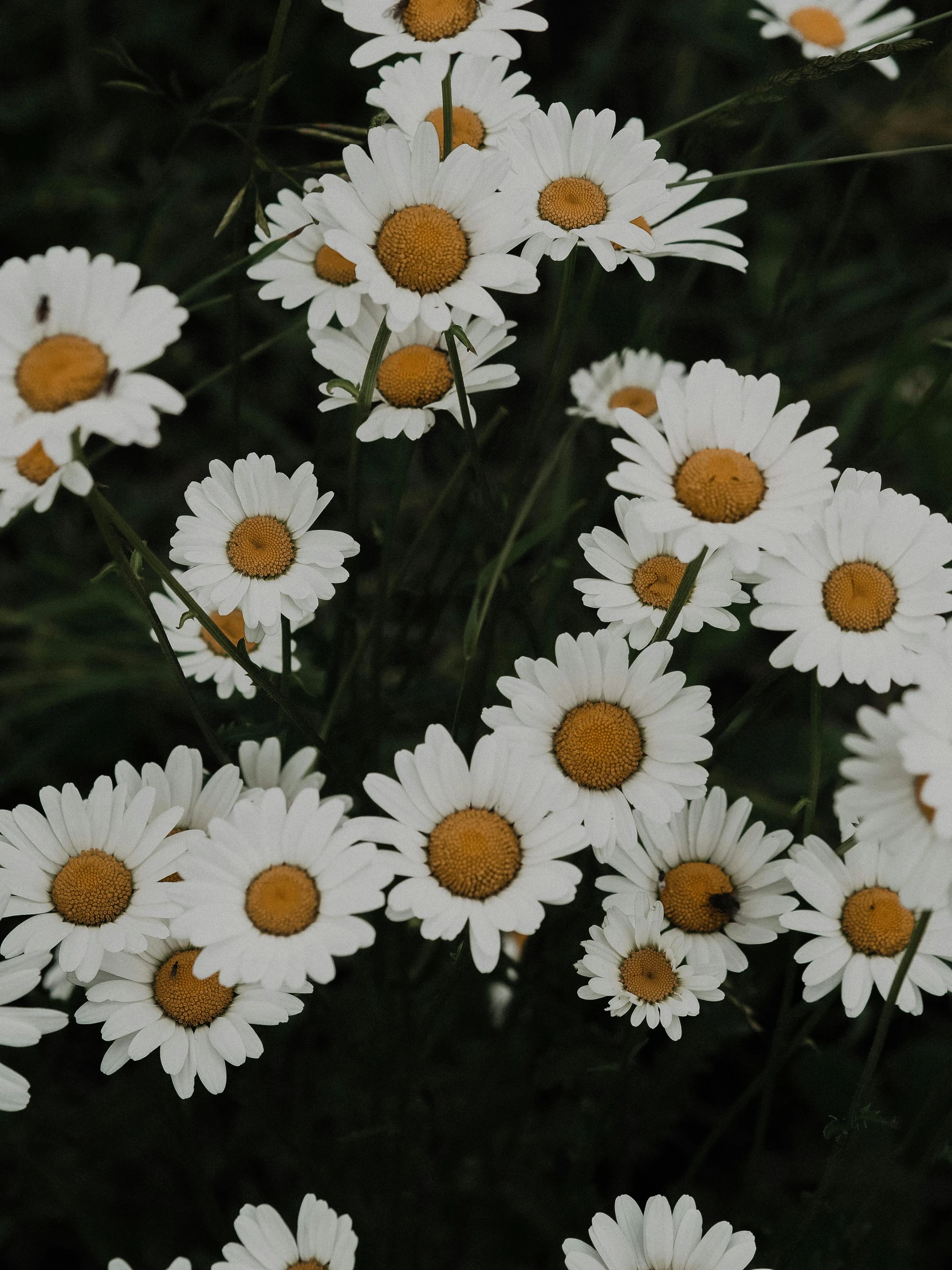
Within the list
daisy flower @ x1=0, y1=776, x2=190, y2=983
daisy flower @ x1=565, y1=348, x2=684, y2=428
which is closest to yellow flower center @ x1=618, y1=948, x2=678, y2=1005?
daisy flower @ x1=0, y1=776, x2=190, y2=983

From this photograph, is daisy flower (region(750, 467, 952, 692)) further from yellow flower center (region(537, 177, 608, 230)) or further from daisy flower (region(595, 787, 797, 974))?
yellow flower center (region(537, 177, 608, 230))

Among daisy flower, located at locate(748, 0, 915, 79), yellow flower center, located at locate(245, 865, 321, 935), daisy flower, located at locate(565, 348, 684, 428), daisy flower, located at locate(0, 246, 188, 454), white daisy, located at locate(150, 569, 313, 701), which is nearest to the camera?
daisy flower, located at locate(0, 246, 188, 454)

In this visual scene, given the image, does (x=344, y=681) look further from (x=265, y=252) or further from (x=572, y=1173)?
(x=572, y=1173)

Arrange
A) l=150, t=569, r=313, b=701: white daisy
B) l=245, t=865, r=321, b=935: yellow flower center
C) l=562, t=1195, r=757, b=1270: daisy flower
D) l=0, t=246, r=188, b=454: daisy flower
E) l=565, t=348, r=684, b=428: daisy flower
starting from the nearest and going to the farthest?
l=0, t=246, r=188, b=454: daisy flower < l=245, t=865, r=321, b=935: yellow flower center < l=562, t=1195, r=757, b=1270: daisy flower < l=150, t=569, r=313, b=701: white daisy < l=565, t=348, r=684, b=428: daisy flower

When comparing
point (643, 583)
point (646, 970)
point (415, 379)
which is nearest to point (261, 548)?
point (415, 379)

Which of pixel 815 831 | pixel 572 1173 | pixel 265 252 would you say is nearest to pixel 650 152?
pixel 265 252

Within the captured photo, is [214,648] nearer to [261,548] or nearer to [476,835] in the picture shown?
[261,548]

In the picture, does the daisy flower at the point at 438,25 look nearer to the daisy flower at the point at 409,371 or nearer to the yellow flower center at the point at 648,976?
the daisy flower at the point at 409,371
